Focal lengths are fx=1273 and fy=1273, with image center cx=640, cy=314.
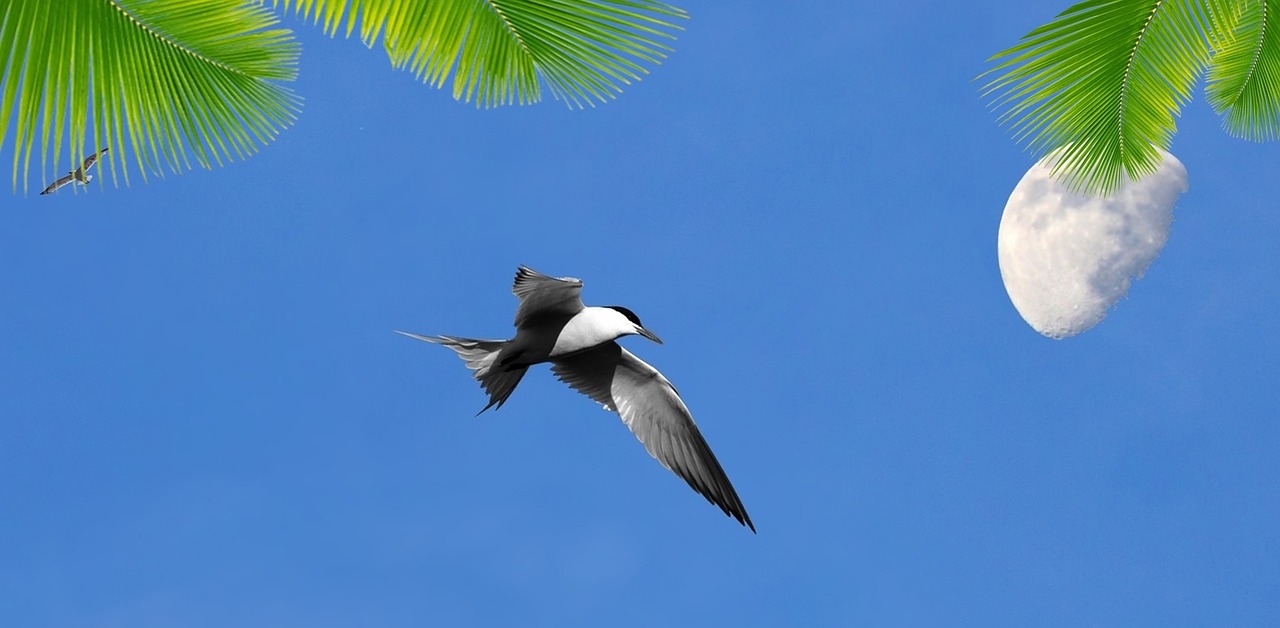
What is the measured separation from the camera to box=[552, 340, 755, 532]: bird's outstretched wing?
808 cm

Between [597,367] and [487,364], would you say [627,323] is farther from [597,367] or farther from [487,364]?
[597,367]

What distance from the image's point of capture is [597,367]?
8352 mm

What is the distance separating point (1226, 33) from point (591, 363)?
4.19 meters

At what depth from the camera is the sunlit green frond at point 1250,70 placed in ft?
22.1

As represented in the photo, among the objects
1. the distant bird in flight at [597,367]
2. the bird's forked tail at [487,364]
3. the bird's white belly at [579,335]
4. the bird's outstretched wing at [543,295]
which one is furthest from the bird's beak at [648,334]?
the bird's forked tail at [487,364]

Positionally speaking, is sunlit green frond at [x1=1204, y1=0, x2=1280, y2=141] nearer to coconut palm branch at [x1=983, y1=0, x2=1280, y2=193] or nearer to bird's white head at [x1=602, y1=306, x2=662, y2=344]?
coconut palm branch at [x1=983, y1=0, x2=1280, y2=193]

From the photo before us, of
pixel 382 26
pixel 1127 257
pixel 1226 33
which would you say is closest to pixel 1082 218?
pixel 1127 257

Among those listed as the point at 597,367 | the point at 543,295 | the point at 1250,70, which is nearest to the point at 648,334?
the point at 543,295

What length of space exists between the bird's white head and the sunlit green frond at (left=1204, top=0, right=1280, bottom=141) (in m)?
3.38

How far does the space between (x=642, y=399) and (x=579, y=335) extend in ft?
4.61

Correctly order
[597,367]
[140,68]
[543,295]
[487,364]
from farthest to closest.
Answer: [597,367]
[487,364]
[543,295]
[140,68]

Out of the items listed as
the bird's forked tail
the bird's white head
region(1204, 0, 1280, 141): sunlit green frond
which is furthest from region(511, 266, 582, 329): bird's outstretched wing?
region(1204, 0, 1280, 141): sunlit green frond

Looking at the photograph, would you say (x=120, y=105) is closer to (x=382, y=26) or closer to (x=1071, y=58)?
(x=382, y=26)

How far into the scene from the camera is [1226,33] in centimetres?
605
